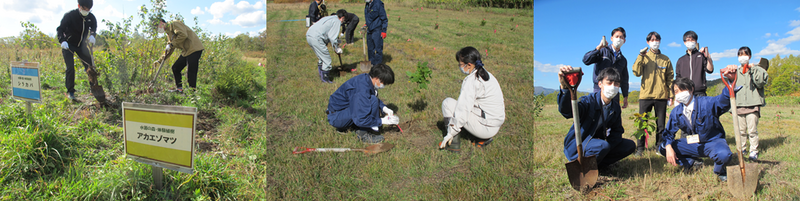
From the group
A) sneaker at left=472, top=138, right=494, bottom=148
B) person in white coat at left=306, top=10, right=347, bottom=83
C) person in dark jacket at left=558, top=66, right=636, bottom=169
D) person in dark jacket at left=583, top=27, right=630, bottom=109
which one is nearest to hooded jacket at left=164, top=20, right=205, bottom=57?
person in white coat at left=306, top=10, right=347, bottom=83

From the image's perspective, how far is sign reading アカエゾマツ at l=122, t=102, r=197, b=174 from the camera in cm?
231

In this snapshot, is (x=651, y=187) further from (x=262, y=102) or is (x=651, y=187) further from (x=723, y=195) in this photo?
(x=262, y=102)

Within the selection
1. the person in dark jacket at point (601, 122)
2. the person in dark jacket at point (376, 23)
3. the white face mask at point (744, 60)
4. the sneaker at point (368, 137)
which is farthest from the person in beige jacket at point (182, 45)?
the white face mask at point (744, 60)

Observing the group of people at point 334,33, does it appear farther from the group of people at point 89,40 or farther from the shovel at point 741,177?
the shovel at point 741,177

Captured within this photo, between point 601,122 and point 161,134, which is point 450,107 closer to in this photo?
point 601,122

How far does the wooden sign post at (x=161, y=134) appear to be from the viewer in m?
2.31

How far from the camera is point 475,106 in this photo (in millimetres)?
3945

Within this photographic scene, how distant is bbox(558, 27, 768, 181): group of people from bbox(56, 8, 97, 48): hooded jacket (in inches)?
218

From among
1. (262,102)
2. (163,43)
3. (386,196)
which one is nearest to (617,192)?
(386,196)

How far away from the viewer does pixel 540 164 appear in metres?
3.78

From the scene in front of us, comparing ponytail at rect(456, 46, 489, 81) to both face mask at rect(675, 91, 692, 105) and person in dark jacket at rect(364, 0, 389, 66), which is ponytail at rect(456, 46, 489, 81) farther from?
person in dark jacket at rect(364, 0, 389, 66)

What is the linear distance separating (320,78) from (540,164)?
4.45 m

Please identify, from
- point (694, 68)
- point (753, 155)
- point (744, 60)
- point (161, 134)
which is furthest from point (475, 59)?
point (753, 155)

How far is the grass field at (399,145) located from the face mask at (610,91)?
40.4 inches
